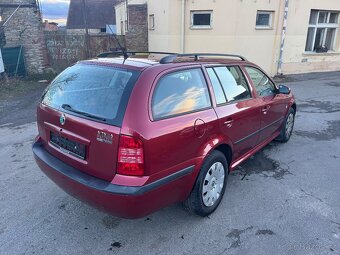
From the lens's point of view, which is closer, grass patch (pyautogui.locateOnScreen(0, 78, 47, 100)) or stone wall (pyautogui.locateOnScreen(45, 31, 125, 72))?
grass patch (pyautogui.locateOnScreen(0, 78, 47, 100))

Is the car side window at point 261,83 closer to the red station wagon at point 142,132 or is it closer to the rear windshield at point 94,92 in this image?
the red station wagon at point 142,132

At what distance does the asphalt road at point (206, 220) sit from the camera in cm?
261

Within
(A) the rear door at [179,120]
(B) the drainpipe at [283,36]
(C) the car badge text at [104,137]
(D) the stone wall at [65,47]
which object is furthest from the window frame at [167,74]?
(B) the drainpipe at [283,36]

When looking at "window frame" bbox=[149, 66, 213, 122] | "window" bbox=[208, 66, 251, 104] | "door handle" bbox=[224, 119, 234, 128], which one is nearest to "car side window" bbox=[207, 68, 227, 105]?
"window" bbox=[208, 66, 251, 104]

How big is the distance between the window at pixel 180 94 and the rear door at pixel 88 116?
0.88 feet

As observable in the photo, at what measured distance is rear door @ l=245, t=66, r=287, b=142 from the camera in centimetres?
391

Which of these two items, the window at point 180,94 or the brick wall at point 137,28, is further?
the brick wall at point 137,28

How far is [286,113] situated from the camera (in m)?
4.79

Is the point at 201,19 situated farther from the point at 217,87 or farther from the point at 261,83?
the point at 217,87

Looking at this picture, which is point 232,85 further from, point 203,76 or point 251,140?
point 251,140

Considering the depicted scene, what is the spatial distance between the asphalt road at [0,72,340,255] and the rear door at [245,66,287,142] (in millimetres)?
551

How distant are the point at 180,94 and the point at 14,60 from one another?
9.75 m

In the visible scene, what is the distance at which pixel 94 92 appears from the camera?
2600mm

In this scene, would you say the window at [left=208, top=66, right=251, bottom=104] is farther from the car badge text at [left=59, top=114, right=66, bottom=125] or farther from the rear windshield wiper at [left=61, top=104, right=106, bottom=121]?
the car badge text at [left=59, top=114, right=66, bottom=125]
